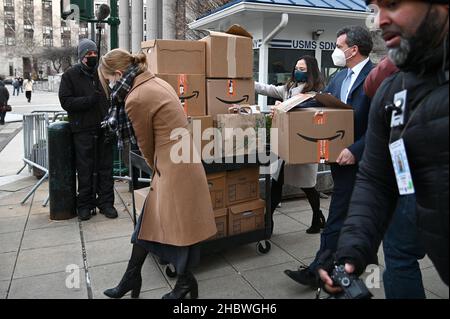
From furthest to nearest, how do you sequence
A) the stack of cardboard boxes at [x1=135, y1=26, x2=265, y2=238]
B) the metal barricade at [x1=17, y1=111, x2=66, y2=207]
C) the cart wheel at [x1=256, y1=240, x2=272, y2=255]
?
the metal barricade at [x1=17, y1=111, x2=66, y2=207] < the cart wheel at [x1=256, y1=240, x2=272, y2=255] < the stack of cardboard boxes at [x1=135, y1=26, x2=265, y2=238]

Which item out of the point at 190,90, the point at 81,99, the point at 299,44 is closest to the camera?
the point at 190,90

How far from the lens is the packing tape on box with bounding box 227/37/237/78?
4027 millimetres

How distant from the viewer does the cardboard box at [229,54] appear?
13.0ft

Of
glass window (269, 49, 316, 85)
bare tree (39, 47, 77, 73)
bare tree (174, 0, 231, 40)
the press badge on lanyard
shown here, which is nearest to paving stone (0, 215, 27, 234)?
the press badge on lanyard

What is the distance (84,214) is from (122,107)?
8.34 ft

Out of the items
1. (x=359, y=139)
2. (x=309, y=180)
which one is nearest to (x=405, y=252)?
(x=359, y=139)

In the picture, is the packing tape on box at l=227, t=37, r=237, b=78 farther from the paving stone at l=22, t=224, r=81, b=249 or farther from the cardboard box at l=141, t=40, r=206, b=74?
the paving stone at l=22, t=224, r=81, b=249

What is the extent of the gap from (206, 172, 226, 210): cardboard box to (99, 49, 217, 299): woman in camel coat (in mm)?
696

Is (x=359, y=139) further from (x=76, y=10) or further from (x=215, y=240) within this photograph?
(x=76, y=10)

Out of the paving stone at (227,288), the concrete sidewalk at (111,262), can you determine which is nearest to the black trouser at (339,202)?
the concrete sidewalk at (111,262)

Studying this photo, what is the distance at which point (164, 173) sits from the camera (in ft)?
10.2

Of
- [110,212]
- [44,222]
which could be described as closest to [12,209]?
[44,222]

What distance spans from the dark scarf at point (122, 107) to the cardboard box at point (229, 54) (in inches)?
38.8

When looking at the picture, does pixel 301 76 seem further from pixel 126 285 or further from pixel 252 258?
pixel 126 285
